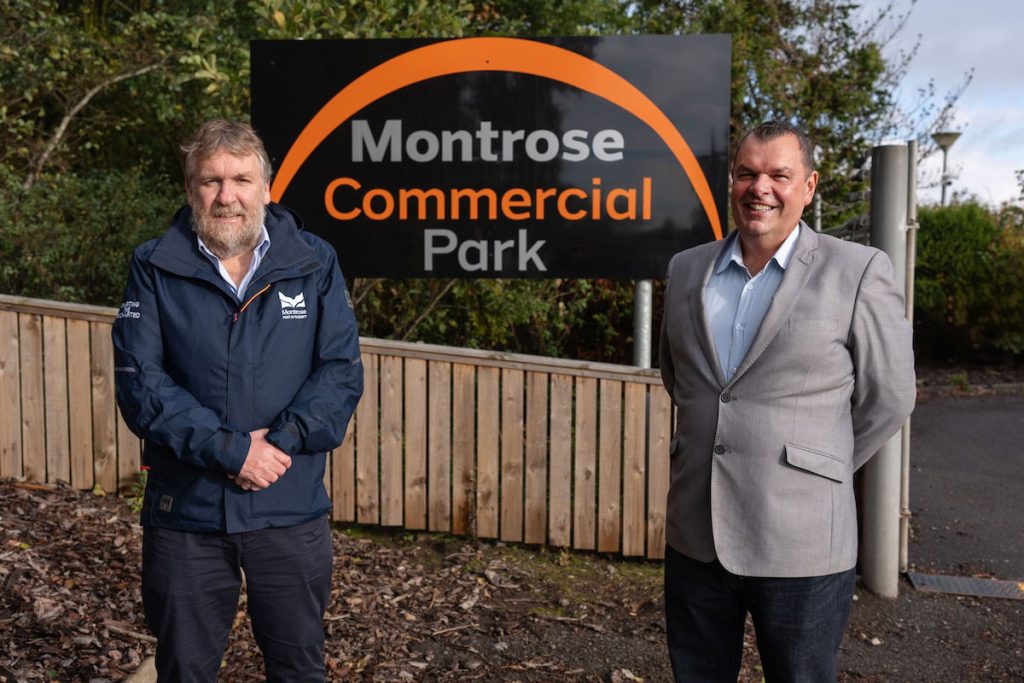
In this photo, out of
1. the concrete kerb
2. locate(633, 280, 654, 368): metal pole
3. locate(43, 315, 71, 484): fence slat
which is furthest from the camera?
locate(43, 315, 71, 484): fence slat

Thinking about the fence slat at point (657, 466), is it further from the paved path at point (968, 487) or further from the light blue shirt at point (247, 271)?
the light blue shirt at point (247, 271)

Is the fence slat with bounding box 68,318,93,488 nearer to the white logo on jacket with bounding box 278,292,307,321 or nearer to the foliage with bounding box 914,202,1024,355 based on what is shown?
the white logo on jacket with bounding box 278,292,307,321

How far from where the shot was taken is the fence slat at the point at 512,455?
16.5 feet

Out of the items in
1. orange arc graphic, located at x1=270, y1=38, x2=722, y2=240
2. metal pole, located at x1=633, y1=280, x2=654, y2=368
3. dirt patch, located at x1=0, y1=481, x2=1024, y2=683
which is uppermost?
orange arc graphic, located at x1=270, y1=38, x2=722, y2=240

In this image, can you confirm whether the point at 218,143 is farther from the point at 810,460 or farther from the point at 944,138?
the point at 944,138

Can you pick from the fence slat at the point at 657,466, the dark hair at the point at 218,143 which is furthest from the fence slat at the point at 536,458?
the dark hair at the point at 218,143

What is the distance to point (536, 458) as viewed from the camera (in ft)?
16.5

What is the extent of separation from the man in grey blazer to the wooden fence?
248 cm

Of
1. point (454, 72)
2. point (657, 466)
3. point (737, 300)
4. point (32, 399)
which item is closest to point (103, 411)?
point (32, 399)

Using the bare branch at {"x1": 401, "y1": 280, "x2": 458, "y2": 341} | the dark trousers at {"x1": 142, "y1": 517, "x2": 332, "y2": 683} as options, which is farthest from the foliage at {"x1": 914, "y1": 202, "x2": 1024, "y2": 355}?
the dark trousers at {"x1": 142, "y1": 517, "x2": 332, "y2": 683}

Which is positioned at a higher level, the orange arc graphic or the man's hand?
the orange arc graphic

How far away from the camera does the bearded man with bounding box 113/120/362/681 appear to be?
2.48m

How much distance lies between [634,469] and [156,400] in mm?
3057

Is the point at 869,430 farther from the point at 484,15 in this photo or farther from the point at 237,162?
the point at 484,15
